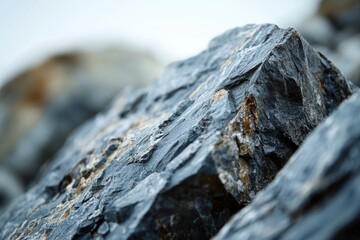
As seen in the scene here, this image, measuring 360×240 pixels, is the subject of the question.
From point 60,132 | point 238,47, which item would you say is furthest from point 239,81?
point 60,132

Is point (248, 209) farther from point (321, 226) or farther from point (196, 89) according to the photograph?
point (196, 89)

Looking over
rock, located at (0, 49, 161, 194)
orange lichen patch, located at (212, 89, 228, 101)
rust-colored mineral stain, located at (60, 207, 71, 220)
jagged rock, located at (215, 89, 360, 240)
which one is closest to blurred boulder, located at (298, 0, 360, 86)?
rock, located at (0, 49, 161, 194)

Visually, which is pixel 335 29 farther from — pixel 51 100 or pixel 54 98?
pixel 51 100

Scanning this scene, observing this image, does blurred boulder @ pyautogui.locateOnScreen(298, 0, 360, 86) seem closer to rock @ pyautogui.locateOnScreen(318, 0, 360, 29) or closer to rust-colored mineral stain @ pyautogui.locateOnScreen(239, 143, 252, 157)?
rock @ pyautogui.locateOnScreen(318, 0, 360, 29)

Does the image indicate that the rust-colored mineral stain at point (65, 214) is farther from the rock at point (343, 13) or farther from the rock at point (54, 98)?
the rock at point (343, 13)

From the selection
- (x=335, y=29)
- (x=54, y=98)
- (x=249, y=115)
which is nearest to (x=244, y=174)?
(x=249, y=115)

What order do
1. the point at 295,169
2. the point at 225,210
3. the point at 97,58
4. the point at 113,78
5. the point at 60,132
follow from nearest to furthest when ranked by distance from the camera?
the point at 295,169
the point at 225,210
the point at 60,132
the point at 113,78
the point at 97,58
